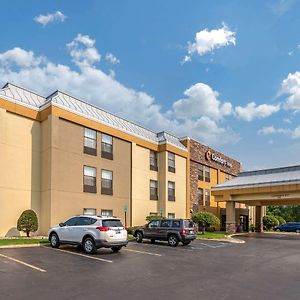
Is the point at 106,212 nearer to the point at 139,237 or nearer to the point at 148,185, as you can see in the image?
the point at 148,185

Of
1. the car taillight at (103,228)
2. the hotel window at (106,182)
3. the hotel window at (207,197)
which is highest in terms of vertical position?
the hotel window at (106,182)

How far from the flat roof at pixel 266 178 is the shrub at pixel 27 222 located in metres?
23.5

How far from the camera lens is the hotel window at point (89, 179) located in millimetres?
29250

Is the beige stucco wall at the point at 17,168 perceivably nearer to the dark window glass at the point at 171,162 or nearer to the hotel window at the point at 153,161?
the hotel window at the point at 153,161

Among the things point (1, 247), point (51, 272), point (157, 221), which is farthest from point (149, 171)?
point (51, 272)

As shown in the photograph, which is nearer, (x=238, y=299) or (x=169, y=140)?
(x=238, y=299)

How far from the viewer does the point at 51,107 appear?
26547mm

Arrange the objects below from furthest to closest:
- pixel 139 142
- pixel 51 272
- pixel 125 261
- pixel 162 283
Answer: pixel 139 142, pixel 125 261, pixel 51 272, pixel 162 283

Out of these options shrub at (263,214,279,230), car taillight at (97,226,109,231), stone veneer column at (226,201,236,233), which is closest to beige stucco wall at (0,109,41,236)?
car taillight at (97,226,109,231)

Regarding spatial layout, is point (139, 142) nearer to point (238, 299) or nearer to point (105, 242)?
point (105, 242)

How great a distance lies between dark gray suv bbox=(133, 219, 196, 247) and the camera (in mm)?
22438

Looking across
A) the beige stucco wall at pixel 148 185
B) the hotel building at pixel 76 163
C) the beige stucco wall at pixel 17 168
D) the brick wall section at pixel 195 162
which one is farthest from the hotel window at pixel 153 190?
the beige stucco wall at pixel 17 168

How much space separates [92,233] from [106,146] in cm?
1564

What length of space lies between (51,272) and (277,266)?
8679 millimetres
